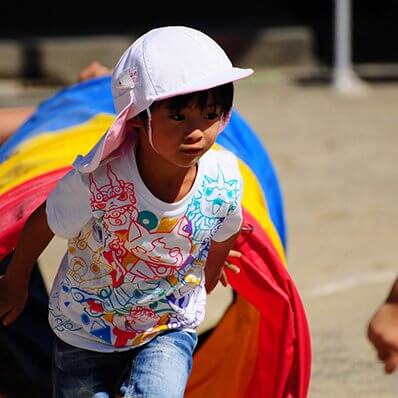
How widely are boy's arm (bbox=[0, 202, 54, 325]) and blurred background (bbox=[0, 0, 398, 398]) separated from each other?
151 cm

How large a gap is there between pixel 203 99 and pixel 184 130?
9cm

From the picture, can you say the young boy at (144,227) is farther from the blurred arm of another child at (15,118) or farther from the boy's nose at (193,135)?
the blurred arm of another child at (15,118)

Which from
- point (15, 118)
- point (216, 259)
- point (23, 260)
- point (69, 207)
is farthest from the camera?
Result: point (15, 118)

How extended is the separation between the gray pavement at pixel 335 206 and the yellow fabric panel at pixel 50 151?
1.06 m

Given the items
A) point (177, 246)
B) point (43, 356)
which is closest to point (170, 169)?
point (177, 246)

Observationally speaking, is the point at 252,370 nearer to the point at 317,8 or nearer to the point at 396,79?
the point at 396,79

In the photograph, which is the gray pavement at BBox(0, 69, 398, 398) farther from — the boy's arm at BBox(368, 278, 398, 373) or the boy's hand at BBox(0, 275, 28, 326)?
the boy's arm at BBox(368, 278, 398, 373)

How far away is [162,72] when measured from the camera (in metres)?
2.84

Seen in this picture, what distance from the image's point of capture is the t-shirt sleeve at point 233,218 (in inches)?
123

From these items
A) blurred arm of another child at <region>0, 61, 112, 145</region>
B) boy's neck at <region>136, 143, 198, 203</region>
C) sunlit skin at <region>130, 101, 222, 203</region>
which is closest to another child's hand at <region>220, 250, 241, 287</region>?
boy's neck at <region>136, 143, 198, 203</region>

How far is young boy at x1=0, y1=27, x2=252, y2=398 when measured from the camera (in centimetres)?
288

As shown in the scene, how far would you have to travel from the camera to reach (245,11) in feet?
41.9

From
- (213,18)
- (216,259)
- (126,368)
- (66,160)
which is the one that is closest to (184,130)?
(216,259)

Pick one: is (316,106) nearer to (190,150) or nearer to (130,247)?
(130,247)
